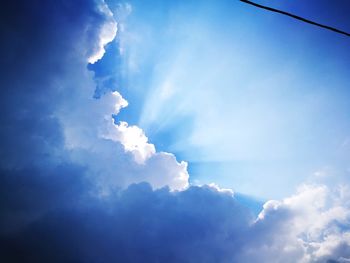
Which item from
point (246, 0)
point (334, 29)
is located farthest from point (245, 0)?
point (334, 29)

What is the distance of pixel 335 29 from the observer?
8.16 metres

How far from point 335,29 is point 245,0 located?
1.50 meters

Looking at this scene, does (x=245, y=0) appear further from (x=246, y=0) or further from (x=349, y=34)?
(x=349, y=34)

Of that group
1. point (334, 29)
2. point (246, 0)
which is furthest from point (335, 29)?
point (246, 0)

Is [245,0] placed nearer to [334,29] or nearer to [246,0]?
[246,0]

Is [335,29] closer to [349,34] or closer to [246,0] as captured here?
[349,34]

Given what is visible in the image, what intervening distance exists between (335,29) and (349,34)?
0.83 feet

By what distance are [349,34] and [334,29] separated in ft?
0.89

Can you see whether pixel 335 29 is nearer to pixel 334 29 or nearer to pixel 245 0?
pixel 334 29

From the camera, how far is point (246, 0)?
795cm

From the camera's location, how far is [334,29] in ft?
26.8

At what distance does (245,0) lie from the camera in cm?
788

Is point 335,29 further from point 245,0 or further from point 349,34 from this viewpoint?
point 245,0

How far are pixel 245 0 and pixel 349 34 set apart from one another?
1752mm
